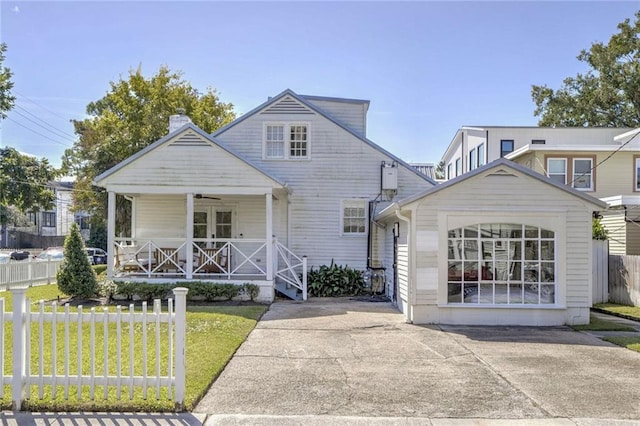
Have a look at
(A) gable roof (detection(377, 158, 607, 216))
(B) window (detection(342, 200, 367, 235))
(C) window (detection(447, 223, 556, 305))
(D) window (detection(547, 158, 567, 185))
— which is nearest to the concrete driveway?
(C) window (detection(447, 223, 556, 305))

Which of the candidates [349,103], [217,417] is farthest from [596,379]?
[349,103]

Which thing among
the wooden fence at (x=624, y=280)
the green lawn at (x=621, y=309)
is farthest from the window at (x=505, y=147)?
the green lawn at (x=621, y=309)

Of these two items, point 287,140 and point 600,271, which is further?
point 287,140

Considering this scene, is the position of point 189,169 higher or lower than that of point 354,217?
higher

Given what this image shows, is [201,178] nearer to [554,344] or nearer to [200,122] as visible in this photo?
[554,344]

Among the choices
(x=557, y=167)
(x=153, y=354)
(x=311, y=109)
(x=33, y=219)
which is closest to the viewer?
(x=153, y=354)

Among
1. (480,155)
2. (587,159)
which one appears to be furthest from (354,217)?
(480,155)

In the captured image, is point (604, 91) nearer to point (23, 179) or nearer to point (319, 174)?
point (319, 174)

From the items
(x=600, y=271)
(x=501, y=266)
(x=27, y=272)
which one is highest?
(x=501, y=266)

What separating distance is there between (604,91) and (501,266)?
97.8ft

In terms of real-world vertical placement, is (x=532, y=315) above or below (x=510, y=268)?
below

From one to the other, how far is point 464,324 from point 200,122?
19507mm

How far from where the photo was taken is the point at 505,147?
82.5 feet

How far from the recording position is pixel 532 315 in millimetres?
10656
